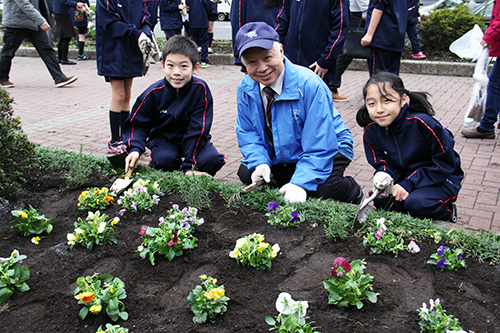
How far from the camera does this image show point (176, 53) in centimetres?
377

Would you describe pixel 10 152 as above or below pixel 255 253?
above

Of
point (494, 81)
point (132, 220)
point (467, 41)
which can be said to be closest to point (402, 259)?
point (132, 220)

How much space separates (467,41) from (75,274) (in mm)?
5687

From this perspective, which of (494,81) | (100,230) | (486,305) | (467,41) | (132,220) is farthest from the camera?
(467,41)

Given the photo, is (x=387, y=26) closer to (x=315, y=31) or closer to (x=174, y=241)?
(x=315, y=31)

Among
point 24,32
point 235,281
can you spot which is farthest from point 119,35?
point 24,32

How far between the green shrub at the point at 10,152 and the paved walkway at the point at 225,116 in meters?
0.40

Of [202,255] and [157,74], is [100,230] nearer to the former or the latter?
[202,255]

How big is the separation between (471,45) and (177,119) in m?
4.06

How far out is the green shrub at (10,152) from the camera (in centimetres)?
315

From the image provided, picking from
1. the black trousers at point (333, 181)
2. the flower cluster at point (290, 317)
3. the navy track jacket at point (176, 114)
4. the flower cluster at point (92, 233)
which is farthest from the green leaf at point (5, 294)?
the black trousers at point (333, 181)

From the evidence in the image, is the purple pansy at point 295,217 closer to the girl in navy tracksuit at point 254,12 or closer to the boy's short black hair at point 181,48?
the boy's short black hair at point 181,48

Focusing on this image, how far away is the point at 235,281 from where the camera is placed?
2383mm

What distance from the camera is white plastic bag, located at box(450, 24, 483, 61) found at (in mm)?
5914
